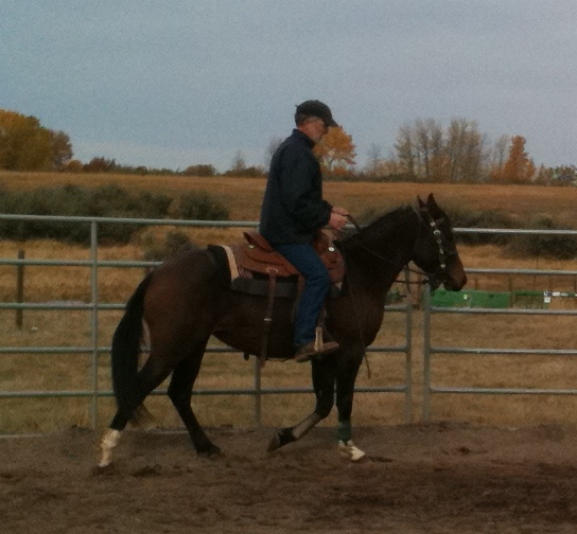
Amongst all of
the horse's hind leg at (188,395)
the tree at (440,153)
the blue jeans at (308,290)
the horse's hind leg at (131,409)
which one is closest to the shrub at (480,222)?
the tree at (440,153)

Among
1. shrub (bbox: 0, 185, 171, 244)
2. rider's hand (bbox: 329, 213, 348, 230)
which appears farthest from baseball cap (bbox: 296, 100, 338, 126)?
shrub (bbox: 0, 185, 171, 244)

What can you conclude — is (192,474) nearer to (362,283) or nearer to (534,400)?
(362,283)

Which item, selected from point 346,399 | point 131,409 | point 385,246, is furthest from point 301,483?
point 385,246

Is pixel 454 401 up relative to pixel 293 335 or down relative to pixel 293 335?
down

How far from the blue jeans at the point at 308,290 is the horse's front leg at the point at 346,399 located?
42 cm

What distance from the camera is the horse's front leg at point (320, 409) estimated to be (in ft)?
24.8

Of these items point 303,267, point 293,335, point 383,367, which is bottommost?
point 383,367

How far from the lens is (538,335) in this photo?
58.4 feet

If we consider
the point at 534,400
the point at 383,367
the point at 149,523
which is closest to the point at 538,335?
the point at 383,367

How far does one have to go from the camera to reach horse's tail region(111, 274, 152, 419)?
7.22 m

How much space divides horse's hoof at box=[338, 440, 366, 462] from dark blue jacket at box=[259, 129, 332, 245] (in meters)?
1.40

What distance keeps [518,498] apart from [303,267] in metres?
2.02

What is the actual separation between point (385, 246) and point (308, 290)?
2.72 ft

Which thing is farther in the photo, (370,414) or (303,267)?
(370,414)
